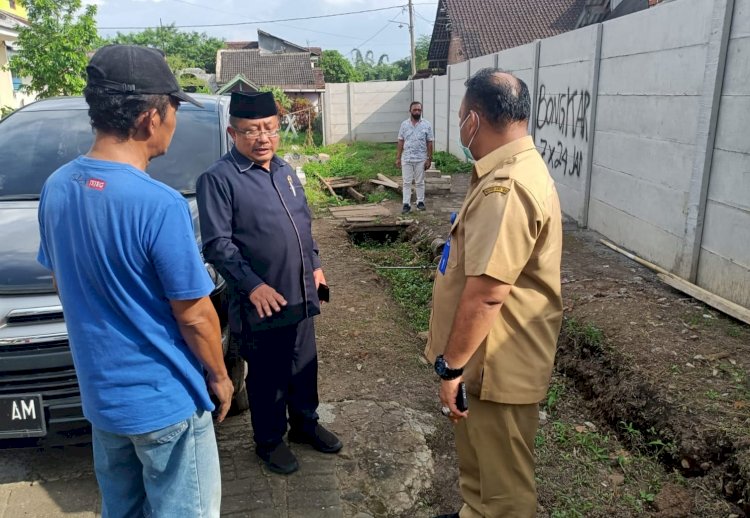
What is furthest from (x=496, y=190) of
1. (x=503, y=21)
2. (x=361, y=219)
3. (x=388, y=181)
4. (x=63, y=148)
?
(x=503, y=21)

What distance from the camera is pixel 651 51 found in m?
5.66

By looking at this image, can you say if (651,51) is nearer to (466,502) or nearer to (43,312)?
(466,502)

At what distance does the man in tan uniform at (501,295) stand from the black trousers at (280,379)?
92 cm

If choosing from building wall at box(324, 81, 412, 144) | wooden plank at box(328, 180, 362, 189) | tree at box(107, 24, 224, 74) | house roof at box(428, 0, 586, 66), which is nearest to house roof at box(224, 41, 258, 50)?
tree at box(107, 24, 224, 74)

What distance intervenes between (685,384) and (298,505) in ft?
7.77

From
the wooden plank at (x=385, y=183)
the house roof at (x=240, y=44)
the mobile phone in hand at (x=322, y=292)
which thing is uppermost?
the house roof at (x=240, y=44)

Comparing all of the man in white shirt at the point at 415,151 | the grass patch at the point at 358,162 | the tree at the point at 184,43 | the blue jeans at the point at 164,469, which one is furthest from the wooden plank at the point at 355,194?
the tree at the point at 184,43

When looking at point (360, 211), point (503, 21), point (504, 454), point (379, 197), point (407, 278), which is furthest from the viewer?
point (503, 21)

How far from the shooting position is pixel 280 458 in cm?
297

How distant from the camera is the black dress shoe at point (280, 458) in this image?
295 centimetres

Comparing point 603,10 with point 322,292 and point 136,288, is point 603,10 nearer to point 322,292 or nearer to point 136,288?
point 322,292

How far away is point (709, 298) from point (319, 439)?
10.7 ft

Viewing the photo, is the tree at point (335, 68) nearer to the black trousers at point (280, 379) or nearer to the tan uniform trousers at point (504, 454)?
the black trousers at point (280, 379)

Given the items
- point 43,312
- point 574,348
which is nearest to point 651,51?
point 574,348
